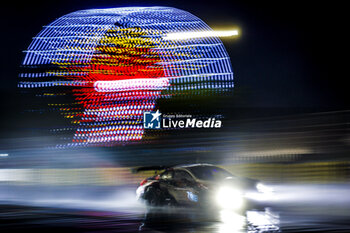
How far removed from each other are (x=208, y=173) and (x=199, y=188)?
88 centimetres

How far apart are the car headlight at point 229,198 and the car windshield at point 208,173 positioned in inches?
25.0

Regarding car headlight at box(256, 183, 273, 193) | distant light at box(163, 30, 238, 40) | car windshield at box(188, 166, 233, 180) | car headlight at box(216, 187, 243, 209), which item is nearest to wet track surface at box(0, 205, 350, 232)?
car headlight at box(216, 187, 243, 209)

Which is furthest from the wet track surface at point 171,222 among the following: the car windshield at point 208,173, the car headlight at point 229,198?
the car windshield at point 208,173

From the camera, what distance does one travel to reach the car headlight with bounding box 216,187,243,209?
11422mm

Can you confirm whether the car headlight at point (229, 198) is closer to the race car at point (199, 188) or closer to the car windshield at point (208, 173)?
the race car at point (199, 188)

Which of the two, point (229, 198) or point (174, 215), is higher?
point (229, 198)

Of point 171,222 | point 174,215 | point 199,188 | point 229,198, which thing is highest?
point 199,188

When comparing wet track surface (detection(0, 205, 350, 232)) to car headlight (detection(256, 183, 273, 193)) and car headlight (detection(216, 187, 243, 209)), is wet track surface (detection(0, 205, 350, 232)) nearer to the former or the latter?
car headlight (detection(216, 187, 243, 209))

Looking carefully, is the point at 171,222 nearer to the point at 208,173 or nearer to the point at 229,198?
the point at 229,198

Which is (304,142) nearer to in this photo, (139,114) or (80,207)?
(80,207)

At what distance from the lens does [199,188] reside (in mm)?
11688

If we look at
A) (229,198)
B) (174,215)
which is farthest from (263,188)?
(174,215)

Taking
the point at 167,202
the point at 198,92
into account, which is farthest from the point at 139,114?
the point at 167,202

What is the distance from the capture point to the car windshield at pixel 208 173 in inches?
480
